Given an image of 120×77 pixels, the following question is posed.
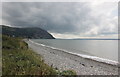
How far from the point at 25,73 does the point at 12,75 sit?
26.1 inches

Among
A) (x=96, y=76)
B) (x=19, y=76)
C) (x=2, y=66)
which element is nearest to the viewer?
(x=19, y=76)

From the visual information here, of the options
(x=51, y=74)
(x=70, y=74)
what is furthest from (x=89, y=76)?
(x=51, y=74)

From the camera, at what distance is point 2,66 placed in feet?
25.3

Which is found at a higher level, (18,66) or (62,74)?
(18,66)

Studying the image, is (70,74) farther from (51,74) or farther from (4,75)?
(4,75)

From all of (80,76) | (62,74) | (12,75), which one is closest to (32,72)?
(12,75)

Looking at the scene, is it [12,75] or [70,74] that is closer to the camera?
[12,75]

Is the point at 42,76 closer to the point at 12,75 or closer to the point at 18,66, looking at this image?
the point at 12,75

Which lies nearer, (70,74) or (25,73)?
(25,73)

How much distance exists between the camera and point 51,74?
7.30m

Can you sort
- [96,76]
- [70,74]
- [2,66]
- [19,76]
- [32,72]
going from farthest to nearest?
[96,76] → [70,74] → [2,66] → [32,72] → [19,76]

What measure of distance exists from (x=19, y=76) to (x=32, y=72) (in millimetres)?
729

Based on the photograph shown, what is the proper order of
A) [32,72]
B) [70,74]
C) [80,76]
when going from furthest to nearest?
[80,76], [70,74], [32,72]

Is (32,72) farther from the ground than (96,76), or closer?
farther from the ground
